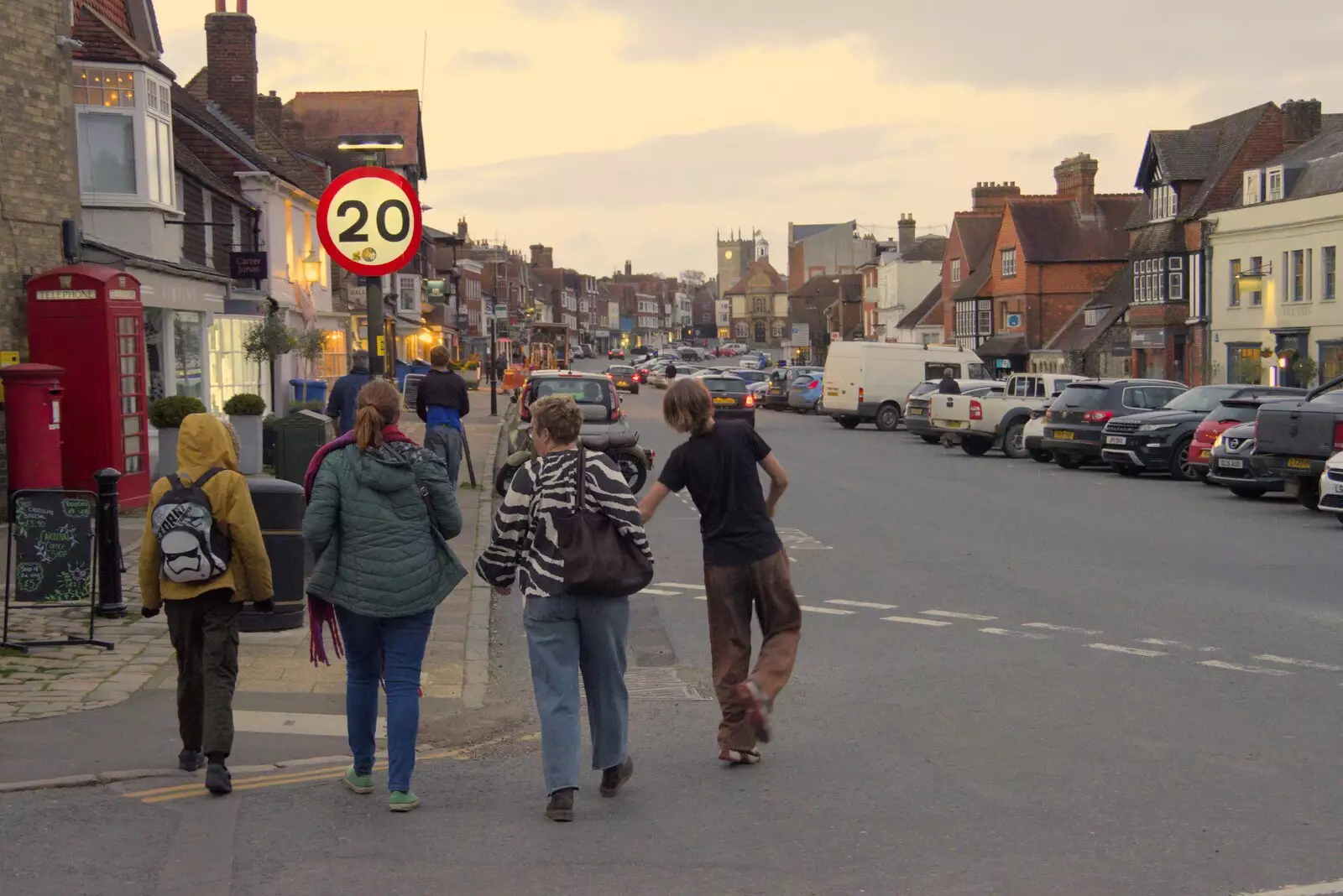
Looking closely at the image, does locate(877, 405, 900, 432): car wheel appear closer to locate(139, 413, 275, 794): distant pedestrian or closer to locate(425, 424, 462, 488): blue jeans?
locate(425, 424, 462, 488): blue jeans

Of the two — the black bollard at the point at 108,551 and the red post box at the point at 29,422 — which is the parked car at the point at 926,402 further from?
the black bollard at the point at 108,551

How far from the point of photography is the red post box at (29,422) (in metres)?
14.9

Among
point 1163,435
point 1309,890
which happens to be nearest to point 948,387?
point 1163,435

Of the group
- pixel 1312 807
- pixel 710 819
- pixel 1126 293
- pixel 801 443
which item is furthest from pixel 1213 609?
pixel 1126 293

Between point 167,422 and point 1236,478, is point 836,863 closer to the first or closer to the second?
point 167,422

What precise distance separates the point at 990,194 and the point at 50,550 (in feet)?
245

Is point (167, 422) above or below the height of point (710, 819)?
above

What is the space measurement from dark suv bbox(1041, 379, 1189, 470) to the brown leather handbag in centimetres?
2083

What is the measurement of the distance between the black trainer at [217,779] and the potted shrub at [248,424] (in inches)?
576

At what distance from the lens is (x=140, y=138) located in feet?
67.0

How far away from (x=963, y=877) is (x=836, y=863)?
1.53ft

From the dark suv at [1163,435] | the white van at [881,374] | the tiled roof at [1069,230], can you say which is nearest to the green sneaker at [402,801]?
the dark suv at [1163,435]

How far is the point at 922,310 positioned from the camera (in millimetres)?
86438

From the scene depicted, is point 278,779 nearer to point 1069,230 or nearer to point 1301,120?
point 1301,120
